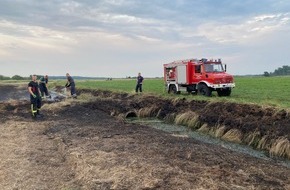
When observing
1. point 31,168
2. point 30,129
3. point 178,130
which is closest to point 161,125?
point 178,130

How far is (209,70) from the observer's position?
1003 inches

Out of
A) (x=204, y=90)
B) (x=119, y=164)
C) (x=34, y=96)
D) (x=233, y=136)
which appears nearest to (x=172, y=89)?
(x=204, y=90)

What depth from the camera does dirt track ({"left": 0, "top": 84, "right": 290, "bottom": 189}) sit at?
7.37 m

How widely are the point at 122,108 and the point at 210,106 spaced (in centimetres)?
602

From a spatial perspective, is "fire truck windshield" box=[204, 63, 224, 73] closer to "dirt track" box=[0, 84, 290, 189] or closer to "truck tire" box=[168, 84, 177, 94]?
"truck tire" box=[168, 84, 177, 94]

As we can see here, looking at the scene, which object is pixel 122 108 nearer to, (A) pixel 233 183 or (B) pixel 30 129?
(B) pixel 30 129

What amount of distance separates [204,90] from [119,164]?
56.9 ft

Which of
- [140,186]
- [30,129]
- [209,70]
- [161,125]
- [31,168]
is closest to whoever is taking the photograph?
[140,186]

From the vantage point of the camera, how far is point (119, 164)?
336 inches

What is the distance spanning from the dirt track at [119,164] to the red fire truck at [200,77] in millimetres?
11546

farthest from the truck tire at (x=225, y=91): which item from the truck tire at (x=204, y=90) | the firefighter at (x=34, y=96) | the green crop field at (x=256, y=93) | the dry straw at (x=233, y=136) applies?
the firefighter at (x=34, y=96)

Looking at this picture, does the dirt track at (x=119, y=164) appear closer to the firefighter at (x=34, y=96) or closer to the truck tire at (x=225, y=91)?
the firefighter at (x=34, y=96)

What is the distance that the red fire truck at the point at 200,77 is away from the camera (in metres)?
24.2

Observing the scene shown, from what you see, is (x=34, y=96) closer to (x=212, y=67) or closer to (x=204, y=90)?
(x=204, y=90)
